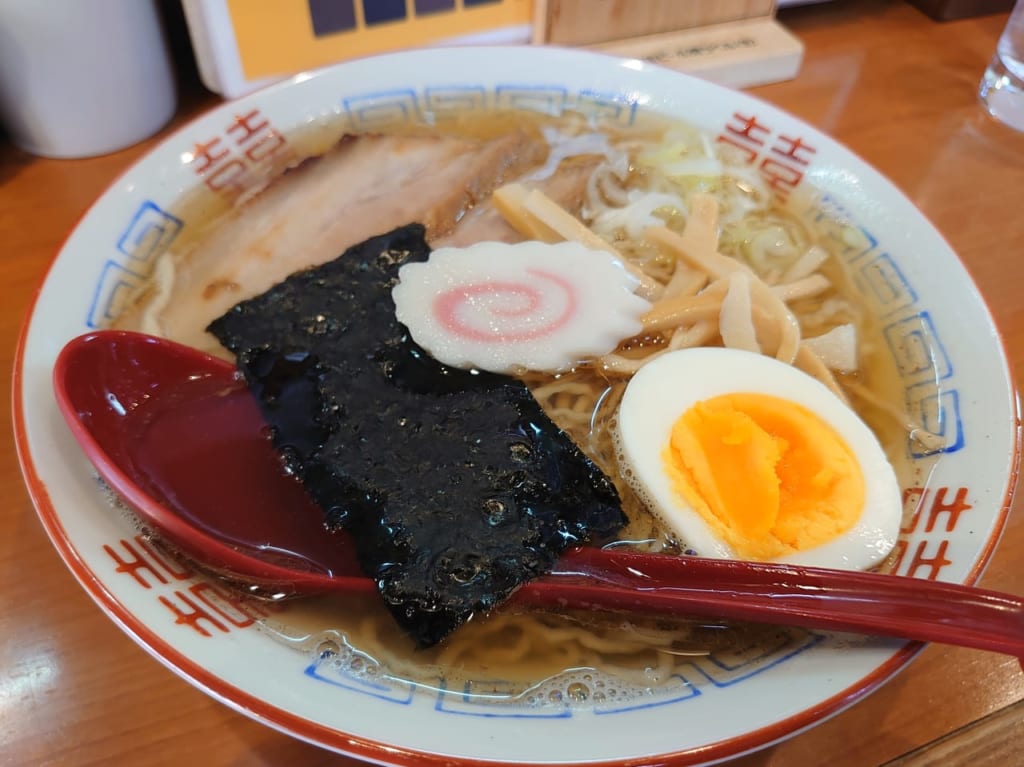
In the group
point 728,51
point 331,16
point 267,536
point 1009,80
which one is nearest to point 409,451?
point 267,536

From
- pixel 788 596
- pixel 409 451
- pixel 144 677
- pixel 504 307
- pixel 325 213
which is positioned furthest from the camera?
pixel 325 213

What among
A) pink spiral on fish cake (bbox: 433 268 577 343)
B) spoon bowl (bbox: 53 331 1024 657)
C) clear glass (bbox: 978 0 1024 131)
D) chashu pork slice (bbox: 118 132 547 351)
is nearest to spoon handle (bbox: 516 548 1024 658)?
spoon bowl (bbox: 53 331 1024 657)

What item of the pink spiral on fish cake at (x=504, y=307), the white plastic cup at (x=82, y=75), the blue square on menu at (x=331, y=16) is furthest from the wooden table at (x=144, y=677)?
the pink spiral on fish cake at (x=504, y=307)

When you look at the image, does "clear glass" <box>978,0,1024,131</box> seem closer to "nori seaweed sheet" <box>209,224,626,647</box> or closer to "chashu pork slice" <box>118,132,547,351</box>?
"chashu pork slice" <box>118,132,547,351</box>

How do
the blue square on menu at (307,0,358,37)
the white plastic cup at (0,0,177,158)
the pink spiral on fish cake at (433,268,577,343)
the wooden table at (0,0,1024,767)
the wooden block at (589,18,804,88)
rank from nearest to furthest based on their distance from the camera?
1. the wooden table at (0,0,1024,767)
2. the pink spiral on fish cake at (433,268,577,343)
3. the white plastic cup at (0,0,177,158)
4. the blue square on menu at (307,0,358,37)
5. the wooden block at (589,18,804,88)

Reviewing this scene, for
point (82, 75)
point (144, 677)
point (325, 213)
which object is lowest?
point (144, 677)

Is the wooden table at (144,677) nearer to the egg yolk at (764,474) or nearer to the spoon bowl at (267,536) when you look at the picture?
the spoon bowl at (267,536)

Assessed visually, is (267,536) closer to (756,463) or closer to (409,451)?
(409,451)
